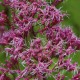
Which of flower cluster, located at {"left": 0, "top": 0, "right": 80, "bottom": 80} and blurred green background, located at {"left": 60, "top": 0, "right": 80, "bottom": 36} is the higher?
blurred green background, located at {"left": 60, "top": 0, "right": 80, "bottom": 36}

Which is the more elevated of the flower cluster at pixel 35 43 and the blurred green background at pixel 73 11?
the blurred green background at pixel 73 11

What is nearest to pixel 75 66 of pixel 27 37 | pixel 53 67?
pixel 53 67

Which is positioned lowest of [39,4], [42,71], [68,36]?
[42,71]

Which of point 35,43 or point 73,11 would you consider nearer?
point 35,43

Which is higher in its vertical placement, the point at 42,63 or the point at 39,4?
the point at 39,4

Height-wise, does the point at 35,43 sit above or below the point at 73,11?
below

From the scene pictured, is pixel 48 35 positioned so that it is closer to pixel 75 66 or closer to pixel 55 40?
pixel 55 40

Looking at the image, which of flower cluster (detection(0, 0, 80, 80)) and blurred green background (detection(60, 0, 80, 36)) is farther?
blurred green background (detection(60, 0, 80, 36))

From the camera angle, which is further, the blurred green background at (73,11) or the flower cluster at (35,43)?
the blurred green background at (73,11)
